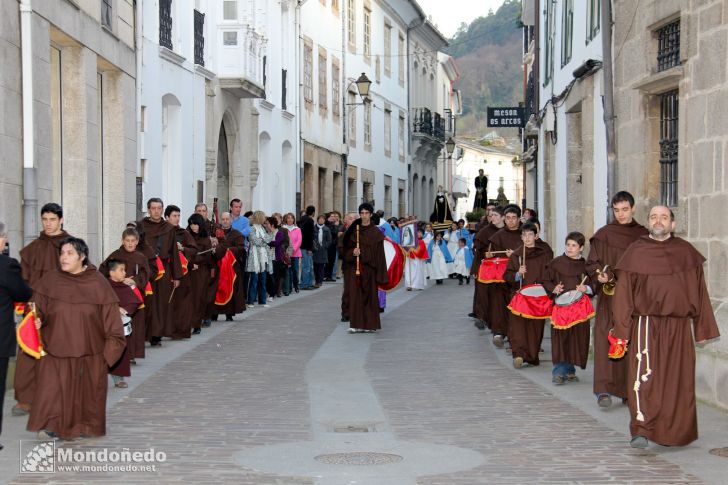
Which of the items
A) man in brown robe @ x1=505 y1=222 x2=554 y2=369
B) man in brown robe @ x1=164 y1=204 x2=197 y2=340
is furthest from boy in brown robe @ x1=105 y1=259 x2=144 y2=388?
man in brown robe @ x1=164 y1=204 x2=197 y2=340

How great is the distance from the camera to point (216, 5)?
85.5ft

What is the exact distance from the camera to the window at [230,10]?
26922 millimetres

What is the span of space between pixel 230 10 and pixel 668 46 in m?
16.0

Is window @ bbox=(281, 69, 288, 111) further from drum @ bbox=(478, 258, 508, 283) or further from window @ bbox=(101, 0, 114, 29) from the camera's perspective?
drum @ bbox=(478, 258, 508, 283)

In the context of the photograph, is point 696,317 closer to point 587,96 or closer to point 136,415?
point 136,415

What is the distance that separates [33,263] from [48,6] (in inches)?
208

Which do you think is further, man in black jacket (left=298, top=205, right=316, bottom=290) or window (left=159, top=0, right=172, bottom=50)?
man in black jacket (left=298, top=205, right=316, bottom=290)

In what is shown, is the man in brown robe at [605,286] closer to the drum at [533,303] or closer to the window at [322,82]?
the drum at [533,303]

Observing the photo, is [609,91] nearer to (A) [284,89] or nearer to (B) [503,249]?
Result: (B) [503,249]

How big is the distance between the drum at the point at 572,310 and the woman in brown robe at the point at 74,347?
15.3 feet

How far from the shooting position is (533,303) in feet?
42.5

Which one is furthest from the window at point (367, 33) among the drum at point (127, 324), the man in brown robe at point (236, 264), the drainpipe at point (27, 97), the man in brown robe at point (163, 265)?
the drum at point (127, 324)

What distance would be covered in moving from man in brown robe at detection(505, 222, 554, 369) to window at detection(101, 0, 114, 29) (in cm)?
800

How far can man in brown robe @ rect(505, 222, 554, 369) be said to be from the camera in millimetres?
13148
